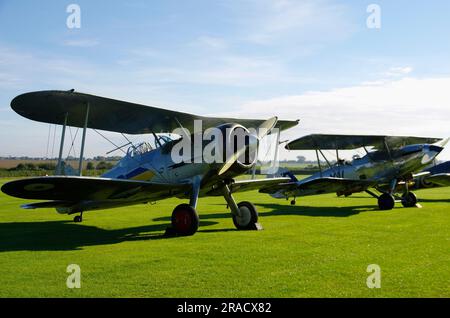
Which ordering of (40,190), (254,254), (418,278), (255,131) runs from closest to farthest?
(418,278)
(254,254)
(40,190)
(255,131)

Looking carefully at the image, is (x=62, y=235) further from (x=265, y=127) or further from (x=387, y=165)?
(x=387, y=165)

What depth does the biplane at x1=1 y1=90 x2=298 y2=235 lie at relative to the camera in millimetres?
7992

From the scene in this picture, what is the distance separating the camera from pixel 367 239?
7.82 meters

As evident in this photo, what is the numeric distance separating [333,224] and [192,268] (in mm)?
5887

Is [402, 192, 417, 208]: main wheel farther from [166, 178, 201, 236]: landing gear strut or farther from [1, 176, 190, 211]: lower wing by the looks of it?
[166, 178, 201, 236]: landing gear strut

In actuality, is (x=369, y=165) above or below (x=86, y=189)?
above

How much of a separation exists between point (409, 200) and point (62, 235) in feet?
43.4

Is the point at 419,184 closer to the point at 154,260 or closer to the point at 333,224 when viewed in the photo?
the point at 333,224

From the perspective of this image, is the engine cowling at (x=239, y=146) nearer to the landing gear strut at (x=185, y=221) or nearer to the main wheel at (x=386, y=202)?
the landing gear strut at (x=185, y=221)

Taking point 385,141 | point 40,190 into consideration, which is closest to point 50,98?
point 40,190

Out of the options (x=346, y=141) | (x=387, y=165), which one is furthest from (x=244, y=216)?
(x=387, y=165)

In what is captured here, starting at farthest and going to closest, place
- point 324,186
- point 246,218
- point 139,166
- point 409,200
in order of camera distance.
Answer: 1. point 409,200
2. point 324,186
3. point 139,166
4. point 246,218

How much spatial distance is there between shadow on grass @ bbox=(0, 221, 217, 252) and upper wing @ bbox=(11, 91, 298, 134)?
2.52 m

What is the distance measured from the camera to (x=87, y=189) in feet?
27.0
